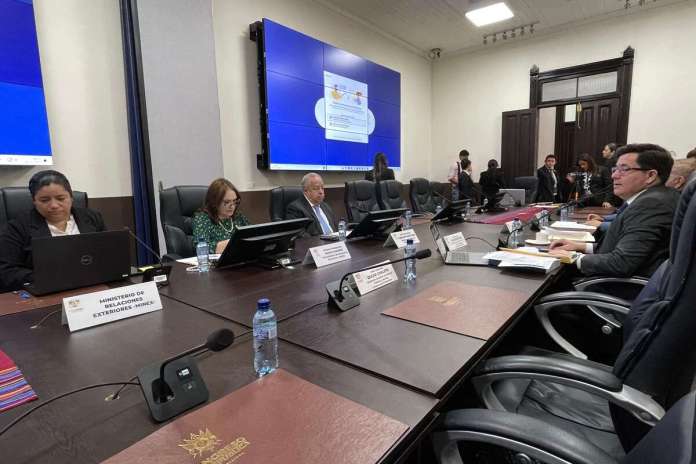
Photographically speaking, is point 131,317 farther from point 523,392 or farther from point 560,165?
point 560,165

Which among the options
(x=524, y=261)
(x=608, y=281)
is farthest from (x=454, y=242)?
(x=608, y=281)

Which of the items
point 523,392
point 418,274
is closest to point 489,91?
point 418,274

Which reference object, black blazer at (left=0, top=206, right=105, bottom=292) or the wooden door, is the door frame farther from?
black blazer at (left=0, top=206, right=105, bottom=292)

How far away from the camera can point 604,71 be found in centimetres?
571

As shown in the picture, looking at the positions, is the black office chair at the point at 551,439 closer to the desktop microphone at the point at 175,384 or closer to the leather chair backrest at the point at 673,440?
the leather chair backrest at the point at 673,440

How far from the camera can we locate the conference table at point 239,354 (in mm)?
605

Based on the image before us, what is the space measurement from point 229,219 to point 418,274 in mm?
1350

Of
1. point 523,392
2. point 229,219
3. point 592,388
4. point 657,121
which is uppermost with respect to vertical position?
point 657,121

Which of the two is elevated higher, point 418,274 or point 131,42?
point 131,42

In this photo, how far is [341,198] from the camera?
5.40 metres

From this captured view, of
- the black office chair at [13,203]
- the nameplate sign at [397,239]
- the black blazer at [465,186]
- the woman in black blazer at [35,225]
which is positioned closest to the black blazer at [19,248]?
the woman in black blazer at [35,225]

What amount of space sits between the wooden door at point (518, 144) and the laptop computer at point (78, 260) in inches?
254

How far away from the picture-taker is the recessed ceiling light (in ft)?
16.4

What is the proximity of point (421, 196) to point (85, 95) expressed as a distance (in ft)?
11.6
